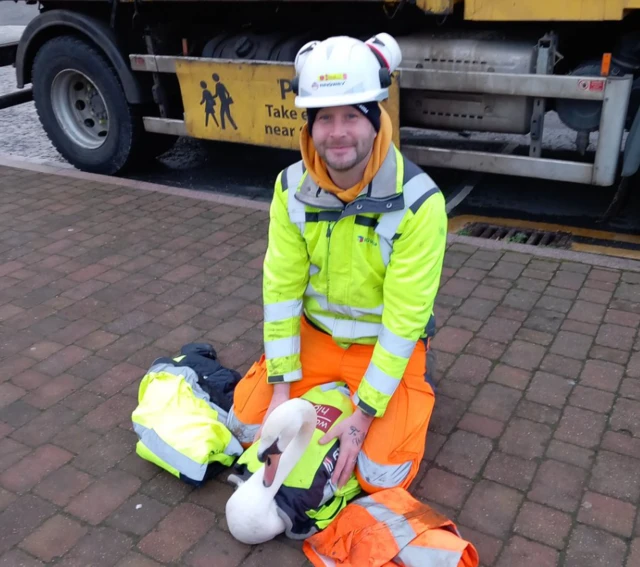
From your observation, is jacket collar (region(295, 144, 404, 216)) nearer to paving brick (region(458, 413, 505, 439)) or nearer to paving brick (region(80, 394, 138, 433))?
paving brick (region(458, 413, 505, 439))

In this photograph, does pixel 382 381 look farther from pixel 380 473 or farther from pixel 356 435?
pixel 380 473

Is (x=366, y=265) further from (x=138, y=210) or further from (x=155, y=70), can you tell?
(x=155, y=70)

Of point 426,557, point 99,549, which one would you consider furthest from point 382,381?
point 99,549

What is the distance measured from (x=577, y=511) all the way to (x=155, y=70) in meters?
4.94

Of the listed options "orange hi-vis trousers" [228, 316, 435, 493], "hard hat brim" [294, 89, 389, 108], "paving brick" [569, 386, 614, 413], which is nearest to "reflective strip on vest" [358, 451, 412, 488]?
"orange hi-vis trousers" [228, 316, 435, 493]

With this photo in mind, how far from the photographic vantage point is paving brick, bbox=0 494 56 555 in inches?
105

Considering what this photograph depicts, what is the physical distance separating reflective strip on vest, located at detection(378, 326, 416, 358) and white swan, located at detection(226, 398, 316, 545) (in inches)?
14.0

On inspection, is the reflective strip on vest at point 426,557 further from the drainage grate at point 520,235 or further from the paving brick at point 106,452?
the drainage grate at point 520,235

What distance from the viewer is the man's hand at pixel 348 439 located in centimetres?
263

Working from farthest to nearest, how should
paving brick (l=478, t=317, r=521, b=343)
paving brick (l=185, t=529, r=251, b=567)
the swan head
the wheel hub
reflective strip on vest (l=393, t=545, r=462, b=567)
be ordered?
the wheel hub < paving brick (l=478, t=317, r=521, b=343) < paving brick (l=185, t=529, r=251, b=567) < the swan head < reflective strip on vest (l=393, t=545, r=462, b=567)

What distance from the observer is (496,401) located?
130 inches

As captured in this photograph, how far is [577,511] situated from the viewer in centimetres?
266

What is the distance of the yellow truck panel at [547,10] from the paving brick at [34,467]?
364cm

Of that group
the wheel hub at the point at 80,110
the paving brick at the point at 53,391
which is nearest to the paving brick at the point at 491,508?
the paving brick at the point at 53,391
